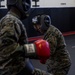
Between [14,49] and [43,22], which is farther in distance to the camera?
[43,22]

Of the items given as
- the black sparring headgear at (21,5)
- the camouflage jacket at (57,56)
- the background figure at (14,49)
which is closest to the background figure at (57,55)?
the camouflage jacket at (57,56)

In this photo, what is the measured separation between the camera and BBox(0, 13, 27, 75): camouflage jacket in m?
2.04

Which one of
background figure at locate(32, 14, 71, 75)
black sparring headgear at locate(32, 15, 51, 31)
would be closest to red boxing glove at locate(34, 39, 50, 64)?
background figure at locate(32, 14, 71, 75)

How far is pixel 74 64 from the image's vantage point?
6684mm

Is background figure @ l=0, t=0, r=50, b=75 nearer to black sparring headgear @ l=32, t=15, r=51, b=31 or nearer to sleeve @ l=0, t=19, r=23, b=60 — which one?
sleeve @ l=0, t=19, r=23, b=60

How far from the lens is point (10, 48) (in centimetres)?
204

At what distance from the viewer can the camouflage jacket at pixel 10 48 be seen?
2.04 m

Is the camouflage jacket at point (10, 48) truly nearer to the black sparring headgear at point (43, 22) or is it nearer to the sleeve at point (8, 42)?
the sleeve at point (8, 42)

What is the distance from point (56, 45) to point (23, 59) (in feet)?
4.04

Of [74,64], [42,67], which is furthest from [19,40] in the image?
[74,64]

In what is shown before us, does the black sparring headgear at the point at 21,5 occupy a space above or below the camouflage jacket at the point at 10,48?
above

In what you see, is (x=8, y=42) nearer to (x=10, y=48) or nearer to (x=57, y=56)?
(x=10, y=48)

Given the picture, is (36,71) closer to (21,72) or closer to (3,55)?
(21,72)

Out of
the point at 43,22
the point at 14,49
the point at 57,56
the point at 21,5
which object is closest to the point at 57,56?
Answer: the point at 57,56
